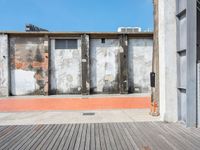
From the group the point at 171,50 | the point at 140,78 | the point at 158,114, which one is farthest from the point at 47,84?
the point at 171,50

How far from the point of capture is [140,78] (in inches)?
746

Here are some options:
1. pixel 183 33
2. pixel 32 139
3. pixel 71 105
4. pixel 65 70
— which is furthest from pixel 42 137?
pixel 65 70

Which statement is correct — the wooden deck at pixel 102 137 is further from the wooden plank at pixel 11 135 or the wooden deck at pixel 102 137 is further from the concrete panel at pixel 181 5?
the concrete panel at pixel 181 5

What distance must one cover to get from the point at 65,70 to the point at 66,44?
5.82 feet

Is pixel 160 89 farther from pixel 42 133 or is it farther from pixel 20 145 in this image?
pixel 20 145

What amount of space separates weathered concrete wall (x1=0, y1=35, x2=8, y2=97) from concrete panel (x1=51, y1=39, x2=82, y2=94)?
3.00m

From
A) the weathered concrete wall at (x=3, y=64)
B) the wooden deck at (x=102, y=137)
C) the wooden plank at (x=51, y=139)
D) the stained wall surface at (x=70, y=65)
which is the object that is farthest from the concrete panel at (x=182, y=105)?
the weathered concrete wall at (x=3, y=64)

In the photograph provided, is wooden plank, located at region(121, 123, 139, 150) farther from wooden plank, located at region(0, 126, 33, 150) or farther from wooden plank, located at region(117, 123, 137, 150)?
wooden plank, located at region(0, 126, 33, 150)

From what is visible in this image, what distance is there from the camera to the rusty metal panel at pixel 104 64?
738 inches

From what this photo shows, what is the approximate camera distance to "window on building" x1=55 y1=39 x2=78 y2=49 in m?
18.7

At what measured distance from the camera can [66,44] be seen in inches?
734

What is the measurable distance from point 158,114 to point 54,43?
11.6 m

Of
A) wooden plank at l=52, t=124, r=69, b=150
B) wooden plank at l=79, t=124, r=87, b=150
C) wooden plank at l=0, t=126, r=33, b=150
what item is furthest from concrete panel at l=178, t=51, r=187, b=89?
wooden plank at l=0, t=126, r=33, b=150

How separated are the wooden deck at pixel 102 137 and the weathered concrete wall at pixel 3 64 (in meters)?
11.3
